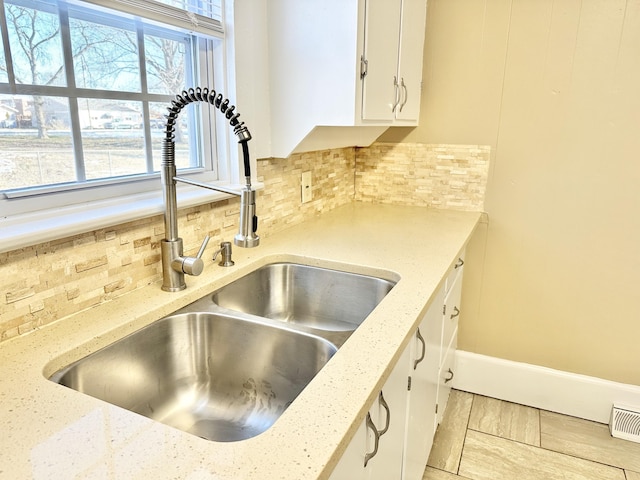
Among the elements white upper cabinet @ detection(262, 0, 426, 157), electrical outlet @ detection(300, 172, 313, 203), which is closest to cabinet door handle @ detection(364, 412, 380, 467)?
white upper cabinet @ detection(262, 0, 426, 157)

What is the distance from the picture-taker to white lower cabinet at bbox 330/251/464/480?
945 millimetres

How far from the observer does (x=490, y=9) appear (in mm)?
2115

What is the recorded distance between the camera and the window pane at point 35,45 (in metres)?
1.00

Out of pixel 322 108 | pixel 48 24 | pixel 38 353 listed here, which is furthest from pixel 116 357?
pixel 322 108

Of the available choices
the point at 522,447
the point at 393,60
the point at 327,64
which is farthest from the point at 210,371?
the point at 522,447

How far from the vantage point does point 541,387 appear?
91.9 inches

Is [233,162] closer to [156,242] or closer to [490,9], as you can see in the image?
[156,242]

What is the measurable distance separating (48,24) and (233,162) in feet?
2.16

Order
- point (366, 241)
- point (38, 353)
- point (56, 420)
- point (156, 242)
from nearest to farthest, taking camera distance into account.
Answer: point (56, 420), point (38, 353), point (156, 242), point (366, 241)

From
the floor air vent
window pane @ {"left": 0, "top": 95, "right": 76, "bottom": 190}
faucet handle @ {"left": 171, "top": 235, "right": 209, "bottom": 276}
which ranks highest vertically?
window pane @ {"left": 0, "top": 95, "right": 76, "bottom": 190}

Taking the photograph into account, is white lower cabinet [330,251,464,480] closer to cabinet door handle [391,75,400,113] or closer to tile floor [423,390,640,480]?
tile floor [423,390,640,480]

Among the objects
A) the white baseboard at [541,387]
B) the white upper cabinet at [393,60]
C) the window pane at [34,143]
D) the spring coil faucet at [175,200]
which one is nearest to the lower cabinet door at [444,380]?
the white baseboard at [541,387]

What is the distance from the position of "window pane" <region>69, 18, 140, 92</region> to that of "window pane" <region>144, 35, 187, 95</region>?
45mm

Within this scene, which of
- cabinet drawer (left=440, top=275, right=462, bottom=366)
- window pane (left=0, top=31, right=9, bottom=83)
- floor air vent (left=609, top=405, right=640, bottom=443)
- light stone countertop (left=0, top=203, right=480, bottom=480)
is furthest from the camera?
floor air vent (left=609, top=405, right=640, bottom=443)
